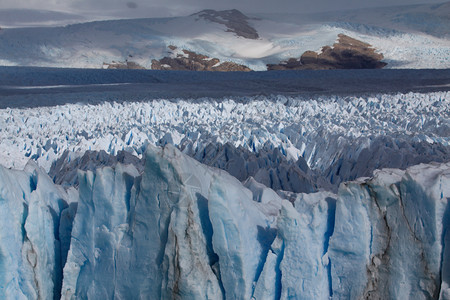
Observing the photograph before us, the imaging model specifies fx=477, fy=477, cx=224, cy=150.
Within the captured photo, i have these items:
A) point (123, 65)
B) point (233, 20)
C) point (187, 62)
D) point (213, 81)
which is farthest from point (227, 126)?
point (233, 20)

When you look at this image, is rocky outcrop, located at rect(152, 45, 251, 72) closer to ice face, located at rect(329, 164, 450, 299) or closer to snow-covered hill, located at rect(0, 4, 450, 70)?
snow-covered hill, located at rect(0, 4, 450, 70)

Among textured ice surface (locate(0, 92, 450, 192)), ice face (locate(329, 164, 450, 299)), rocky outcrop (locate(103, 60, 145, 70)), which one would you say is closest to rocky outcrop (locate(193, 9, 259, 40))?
rocky outcrop (locate(103, 60, 145, 70))

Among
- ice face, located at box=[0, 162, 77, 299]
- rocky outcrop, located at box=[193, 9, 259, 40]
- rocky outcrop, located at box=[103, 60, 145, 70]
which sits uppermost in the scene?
rocky outcrop, located at box=[193, 9, 259, 40]

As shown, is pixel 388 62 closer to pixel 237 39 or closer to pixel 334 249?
pixel 237 39

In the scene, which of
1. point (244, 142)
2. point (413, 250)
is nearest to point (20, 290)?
point (413, 250)

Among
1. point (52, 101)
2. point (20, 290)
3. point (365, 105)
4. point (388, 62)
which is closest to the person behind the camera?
point (20, 290)

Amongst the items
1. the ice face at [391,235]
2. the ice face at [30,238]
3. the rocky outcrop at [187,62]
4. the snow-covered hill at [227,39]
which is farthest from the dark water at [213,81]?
the ice face at [391,235]

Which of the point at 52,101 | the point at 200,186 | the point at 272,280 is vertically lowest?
the point at 272,280
